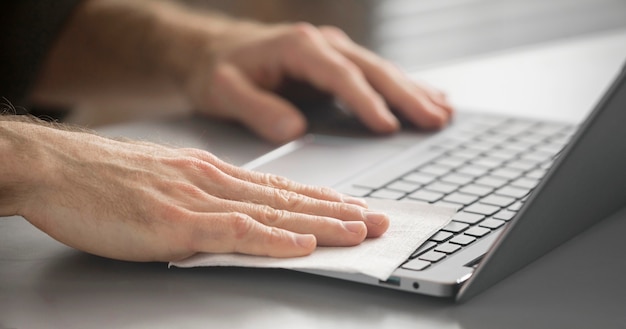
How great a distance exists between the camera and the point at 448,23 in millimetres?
3523

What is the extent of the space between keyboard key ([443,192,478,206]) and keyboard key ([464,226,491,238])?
0.07 meters

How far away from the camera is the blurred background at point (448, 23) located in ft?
10.7

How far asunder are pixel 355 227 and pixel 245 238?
82mm

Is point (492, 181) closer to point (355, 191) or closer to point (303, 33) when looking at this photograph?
point (355, 191)

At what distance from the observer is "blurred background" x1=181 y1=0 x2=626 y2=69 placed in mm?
3264

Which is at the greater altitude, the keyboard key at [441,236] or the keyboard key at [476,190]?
the keyboard key at [476,190]

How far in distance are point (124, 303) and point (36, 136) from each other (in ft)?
0.59

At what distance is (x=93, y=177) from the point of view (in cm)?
70

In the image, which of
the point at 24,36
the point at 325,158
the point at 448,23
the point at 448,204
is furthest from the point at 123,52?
the point at 448,23

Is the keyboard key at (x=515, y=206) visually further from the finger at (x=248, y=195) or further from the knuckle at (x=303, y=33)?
the knuckle at (x=303, y=33)

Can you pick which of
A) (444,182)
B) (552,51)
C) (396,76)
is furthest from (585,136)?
(552,51)

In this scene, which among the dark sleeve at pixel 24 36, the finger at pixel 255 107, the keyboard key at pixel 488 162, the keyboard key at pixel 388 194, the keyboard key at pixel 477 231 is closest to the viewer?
the keyboard key at pixel 477 231

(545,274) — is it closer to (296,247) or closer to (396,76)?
(296,247)

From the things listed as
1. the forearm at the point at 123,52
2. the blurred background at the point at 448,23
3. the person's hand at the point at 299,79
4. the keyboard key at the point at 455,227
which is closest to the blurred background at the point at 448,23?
the blurred background at the point at 448,23
